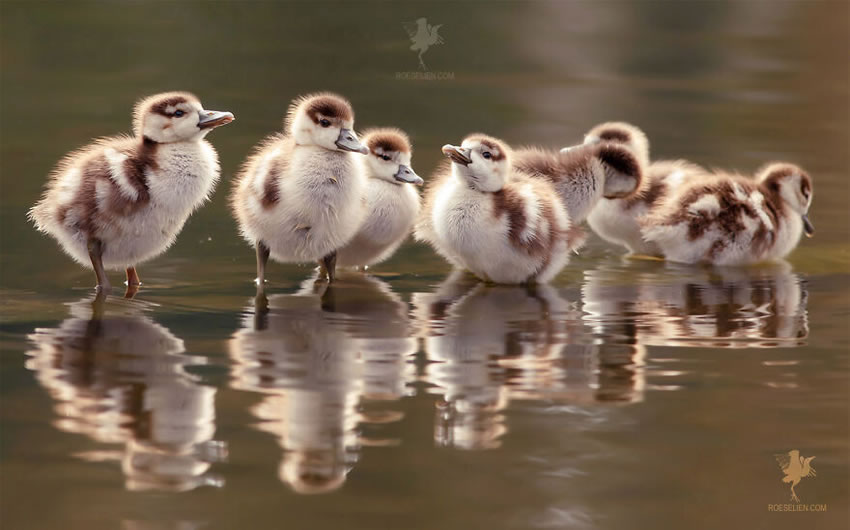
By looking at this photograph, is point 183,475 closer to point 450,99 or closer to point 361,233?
point 361,233

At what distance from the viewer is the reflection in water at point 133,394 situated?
304 centimetres

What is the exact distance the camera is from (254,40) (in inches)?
463

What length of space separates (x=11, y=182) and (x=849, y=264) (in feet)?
14.0

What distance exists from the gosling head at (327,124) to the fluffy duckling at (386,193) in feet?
0.92

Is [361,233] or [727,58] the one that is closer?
[361,233]

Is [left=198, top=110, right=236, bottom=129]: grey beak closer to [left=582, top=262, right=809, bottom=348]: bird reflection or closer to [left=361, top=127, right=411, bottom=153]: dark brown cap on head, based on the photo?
[left=361, top=127, right=411, bottom=153]: dark brown cap on head

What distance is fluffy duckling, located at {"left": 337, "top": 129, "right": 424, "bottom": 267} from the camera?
4.94 meters

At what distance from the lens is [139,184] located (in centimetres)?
445

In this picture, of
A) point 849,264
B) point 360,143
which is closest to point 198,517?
point 360,143

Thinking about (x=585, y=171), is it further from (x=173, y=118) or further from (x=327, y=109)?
(x=173, y=118)

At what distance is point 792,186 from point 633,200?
781 millimetres

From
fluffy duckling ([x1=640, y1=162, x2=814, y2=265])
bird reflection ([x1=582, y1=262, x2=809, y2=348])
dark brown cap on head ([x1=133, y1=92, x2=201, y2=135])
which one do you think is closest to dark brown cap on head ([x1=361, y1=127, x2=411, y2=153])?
dark brown cap on head ([x1=133, y1=92, x2=201, y2=135])

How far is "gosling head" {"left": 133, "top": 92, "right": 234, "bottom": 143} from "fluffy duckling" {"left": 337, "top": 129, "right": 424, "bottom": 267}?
26.6 inches

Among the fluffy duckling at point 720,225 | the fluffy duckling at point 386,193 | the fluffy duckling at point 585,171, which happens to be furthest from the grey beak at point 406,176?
the fluffy duckling at point 720,225
